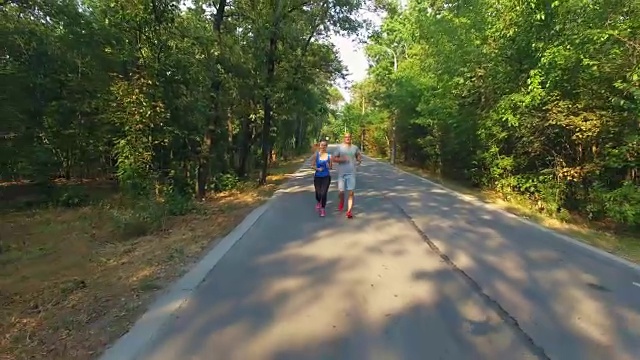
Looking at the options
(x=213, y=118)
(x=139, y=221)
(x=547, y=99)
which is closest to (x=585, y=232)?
(x=547, y=99)

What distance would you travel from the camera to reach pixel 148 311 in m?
4.34

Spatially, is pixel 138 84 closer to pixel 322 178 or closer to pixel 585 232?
pixel 322 178

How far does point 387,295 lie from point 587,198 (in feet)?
30.1

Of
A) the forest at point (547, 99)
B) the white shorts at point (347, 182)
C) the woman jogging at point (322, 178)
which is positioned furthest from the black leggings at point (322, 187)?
the forest at point (547, 99)

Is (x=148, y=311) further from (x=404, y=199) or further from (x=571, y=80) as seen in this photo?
(x=571, y=80)

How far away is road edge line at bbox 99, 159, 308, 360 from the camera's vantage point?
3.50 metres

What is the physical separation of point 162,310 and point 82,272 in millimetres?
2711

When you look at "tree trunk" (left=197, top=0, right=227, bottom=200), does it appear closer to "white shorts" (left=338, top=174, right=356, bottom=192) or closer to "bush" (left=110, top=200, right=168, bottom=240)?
"bush" (left=110, top=200, right=168, bottom=240)

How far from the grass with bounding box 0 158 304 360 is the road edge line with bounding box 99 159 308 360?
0.34 feet

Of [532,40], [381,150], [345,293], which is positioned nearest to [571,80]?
[532,40]

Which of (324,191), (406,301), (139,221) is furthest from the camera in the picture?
(324,191)

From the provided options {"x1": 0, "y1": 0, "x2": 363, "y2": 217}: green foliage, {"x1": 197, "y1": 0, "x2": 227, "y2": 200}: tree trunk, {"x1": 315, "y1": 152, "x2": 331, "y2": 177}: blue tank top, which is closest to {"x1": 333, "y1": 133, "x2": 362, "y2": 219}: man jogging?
{"x1": 315, "y1": 152, "x2": 331, "y2": 177}: blue tank top

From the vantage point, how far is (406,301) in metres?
4.67

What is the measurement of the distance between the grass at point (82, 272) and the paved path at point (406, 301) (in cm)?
63
